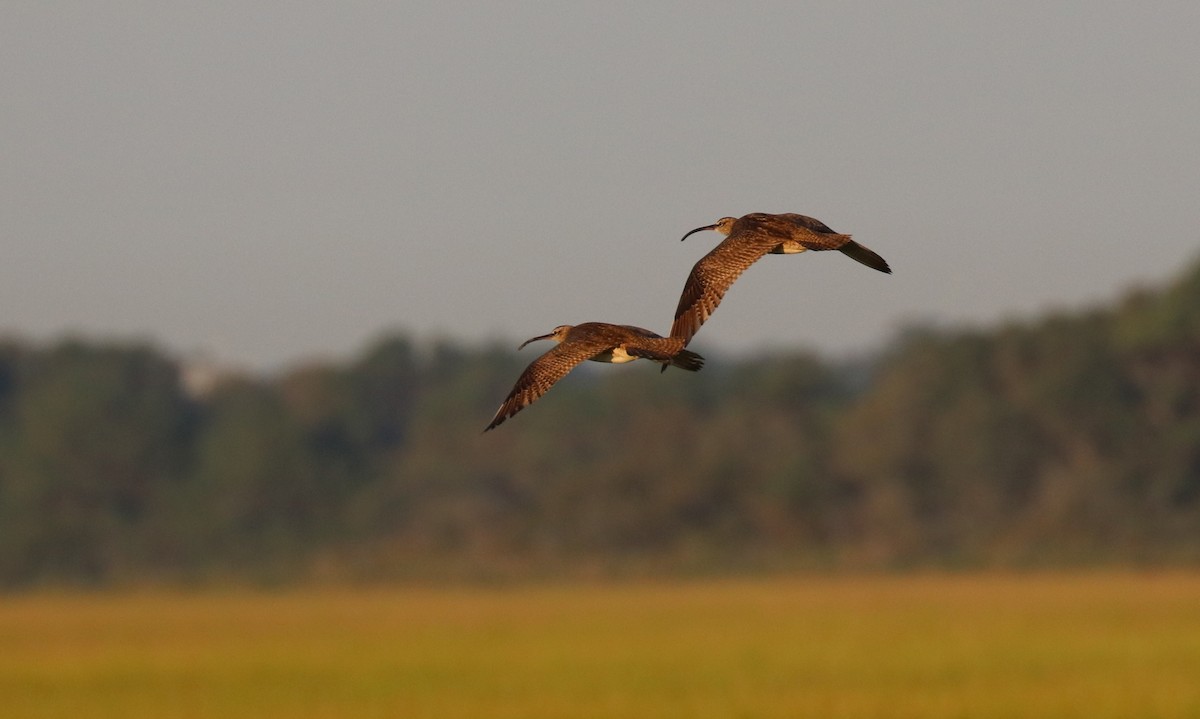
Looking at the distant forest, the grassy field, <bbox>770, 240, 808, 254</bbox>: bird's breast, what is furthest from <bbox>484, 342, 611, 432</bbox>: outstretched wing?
the distant forest

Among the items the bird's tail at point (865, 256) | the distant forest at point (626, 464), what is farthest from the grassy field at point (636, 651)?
the bird's tail at point (865, 256)

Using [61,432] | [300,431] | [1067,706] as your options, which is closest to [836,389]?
[300,431]

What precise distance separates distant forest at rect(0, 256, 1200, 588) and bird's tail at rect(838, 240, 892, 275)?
310 ft

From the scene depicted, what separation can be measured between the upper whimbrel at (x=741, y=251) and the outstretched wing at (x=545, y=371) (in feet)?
0.53

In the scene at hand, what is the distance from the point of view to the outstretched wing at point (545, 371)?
12.0 ft

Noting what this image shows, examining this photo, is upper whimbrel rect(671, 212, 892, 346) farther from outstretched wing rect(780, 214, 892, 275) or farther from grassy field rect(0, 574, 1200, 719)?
grassy field rect(0, 574, 1200, 719)

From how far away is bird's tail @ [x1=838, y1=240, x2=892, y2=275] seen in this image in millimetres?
3971

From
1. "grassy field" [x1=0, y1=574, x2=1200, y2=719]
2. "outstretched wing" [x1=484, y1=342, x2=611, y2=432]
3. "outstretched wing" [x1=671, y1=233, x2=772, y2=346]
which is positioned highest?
"outstretched wing" [x1=671, y1=233, x2=772, y2=346]

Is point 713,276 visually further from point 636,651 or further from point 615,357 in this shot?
point 636,651

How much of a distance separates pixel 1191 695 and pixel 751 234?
5513 centimetres

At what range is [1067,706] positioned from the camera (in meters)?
56.6

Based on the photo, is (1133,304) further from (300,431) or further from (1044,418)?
(300,431)

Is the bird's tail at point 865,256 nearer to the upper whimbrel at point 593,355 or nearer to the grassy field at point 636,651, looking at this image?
the upper whimbrel at point 593,355

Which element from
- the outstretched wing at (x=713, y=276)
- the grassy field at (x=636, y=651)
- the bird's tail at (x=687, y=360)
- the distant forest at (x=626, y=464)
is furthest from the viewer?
the distant forest at (x=626, y=464)
